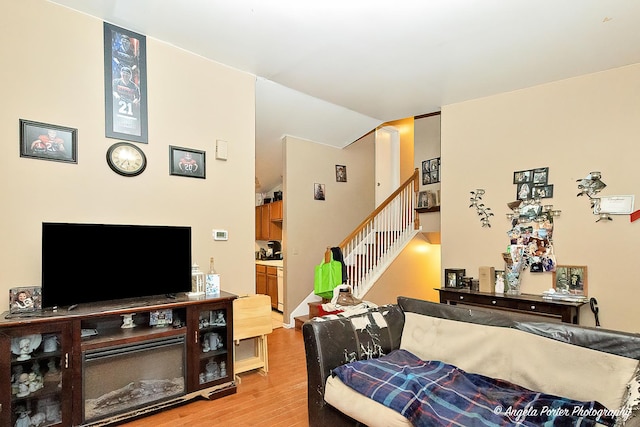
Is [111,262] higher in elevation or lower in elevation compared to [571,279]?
higher

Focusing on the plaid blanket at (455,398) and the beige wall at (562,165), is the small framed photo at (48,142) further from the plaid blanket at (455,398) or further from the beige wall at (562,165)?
the beige wall at (562,165)

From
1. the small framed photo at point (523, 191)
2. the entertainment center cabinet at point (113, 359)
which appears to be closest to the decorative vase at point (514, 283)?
the small framed photo at point (523, 191)

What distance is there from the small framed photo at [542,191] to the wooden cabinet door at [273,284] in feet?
12.5

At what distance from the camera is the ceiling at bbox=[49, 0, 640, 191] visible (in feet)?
8.20

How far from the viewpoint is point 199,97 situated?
3.26 metres

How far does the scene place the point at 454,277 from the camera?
4027 millimetres

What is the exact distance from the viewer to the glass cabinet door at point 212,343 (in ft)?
9.13

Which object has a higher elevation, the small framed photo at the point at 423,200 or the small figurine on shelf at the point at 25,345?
the small framed photo at the point at 423,200

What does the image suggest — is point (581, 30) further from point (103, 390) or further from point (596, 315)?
point (103, 390)

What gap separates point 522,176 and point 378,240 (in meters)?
2.20

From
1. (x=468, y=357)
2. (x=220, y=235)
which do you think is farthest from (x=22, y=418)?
(x=468, y=357)

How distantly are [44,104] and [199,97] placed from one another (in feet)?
3.91

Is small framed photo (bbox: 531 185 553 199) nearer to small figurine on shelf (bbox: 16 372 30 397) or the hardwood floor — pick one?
the hardwood floor

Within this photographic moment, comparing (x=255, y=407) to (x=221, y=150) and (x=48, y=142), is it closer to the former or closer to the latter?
(x=221, y=150)
